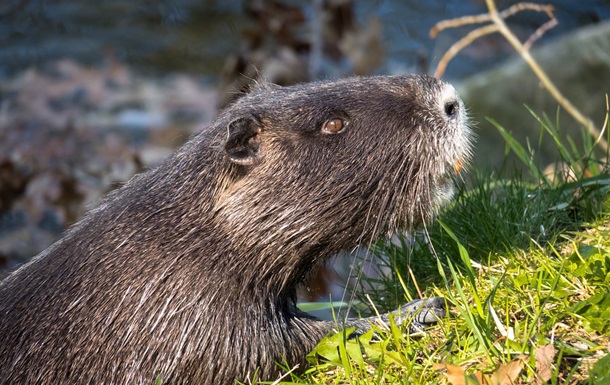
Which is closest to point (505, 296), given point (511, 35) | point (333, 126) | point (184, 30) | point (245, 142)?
point (333, 126)

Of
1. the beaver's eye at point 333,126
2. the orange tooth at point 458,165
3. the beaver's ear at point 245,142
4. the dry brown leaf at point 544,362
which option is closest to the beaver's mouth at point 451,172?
the orange tooth at point 458,165

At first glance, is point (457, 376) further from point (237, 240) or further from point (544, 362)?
point (237, 240)

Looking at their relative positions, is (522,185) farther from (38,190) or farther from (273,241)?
(38,190)

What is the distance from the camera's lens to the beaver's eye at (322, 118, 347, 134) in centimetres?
406

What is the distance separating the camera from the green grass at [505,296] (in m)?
3.38

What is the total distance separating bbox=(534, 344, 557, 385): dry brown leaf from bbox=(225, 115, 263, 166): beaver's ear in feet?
4.70

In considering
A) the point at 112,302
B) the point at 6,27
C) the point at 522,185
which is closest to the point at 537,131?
the point at 522,185

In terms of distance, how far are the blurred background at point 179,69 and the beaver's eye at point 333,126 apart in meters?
3.87

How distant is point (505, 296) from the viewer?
379 cm

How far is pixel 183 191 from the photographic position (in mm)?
4066

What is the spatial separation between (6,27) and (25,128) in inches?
163

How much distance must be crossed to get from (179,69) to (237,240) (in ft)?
33.2

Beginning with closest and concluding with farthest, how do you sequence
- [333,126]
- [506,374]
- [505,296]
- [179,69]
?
[506,374], [505,296], [333,126], [179,69]

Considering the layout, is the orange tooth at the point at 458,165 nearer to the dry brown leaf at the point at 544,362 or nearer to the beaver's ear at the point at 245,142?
the beaver's ear at the point at 245,142
